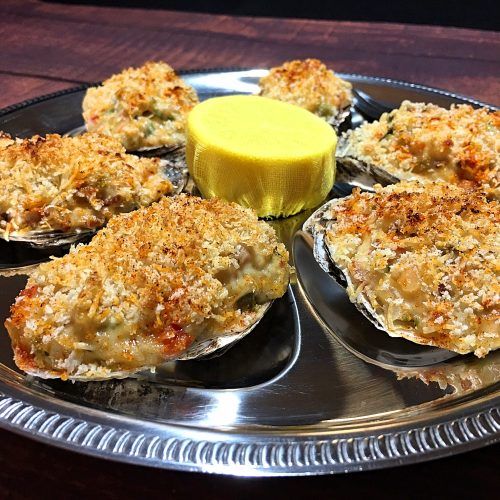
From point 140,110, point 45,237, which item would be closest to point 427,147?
point 140,110

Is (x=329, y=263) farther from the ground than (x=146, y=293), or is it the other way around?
(x=146, y=293)

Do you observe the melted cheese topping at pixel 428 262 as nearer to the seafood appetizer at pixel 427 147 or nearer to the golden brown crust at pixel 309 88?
the seafood appetizer at pixel 427 147

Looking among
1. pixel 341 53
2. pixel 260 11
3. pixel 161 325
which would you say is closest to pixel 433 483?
pixel 161 325

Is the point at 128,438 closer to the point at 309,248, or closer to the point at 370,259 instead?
the point at 370,259

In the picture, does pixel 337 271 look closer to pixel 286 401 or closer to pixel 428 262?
pixel 428 262

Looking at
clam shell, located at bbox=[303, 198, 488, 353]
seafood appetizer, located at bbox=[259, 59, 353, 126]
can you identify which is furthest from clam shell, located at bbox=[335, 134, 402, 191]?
clam shell, located at bbox=[303, 198, 488, 353]

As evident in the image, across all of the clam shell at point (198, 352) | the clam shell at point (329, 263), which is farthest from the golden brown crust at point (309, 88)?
the clam shell at point (198, 352)
